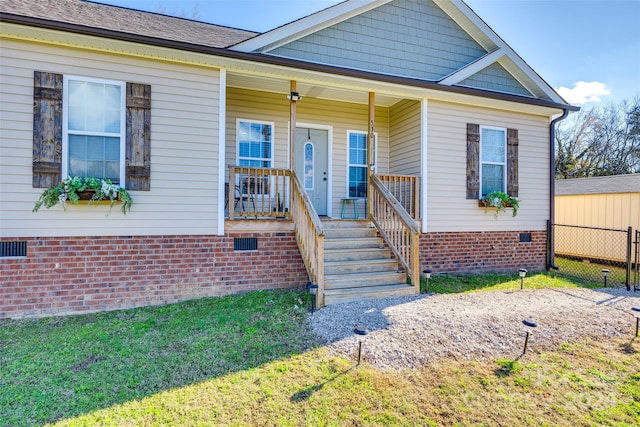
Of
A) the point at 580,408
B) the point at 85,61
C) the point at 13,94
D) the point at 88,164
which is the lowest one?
the point at 580,408

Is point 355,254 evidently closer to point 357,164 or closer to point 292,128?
point 292,128

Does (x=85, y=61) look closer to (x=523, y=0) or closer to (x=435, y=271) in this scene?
(x=435, y=271)

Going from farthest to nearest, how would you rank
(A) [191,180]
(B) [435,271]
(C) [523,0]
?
(C) [523,0] → (B) [435,271] → (A) [191,180]

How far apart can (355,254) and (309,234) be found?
995 millimetres

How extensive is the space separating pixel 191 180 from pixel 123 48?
2.17 m

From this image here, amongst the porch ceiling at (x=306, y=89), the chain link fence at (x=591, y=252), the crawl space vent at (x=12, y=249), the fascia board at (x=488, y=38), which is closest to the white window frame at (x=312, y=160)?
the porch ceiling at (x=306, y=89)

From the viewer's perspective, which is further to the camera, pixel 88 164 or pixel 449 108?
pixel 449 108

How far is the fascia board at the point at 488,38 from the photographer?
738 cm

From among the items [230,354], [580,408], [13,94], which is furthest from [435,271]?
[13,94]

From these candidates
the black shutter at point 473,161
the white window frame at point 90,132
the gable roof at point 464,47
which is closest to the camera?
the white window frame at point 90,132

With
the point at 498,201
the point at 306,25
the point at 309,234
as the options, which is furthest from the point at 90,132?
the point at 498,201

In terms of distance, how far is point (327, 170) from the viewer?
7.85 meters

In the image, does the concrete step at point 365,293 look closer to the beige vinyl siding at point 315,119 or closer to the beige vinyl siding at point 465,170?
the beige vinyl siding at point 465,170

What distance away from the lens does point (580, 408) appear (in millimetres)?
2727
